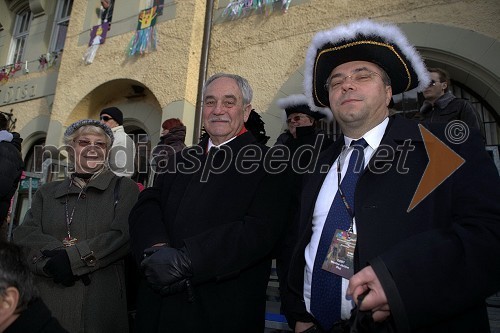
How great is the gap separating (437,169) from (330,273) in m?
0.59

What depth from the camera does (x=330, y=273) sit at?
59.9 inches

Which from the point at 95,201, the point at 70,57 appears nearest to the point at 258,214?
the point at 95,201

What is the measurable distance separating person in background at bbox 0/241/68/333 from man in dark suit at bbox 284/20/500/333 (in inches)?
39.6

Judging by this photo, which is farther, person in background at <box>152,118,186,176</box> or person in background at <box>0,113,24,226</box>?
person in background at <box>152,118,186,176</box>

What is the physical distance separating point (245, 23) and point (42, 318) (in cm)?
583

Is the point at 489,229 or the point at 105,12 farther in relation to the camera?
the point at 105,12

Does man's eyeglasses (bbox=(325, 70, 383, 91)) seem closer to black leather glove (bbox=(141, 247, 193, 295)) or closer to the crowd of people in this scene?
the crowd of people

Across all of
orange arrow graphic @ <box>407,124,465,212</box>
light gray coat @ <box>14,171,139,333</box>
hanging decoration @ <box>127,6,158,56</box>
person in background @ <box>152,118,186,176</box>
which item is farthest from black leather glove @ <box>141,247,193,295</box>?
hanging decoration @ <box>127,6,158,56</box>

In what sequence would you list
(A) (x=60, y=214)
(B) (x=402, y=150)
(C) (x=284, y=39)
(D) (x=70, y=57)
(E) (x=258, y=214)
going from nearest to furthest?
1. (B) (x=402, y=150)
2. (E) (x=258, y=214)
3. (A) (x=60, y=214)
4. (C) (x=284, y=39)
5. (D) (x=70, y=57)

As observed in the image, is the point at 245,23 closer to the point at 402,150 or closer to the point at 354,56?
the point at 354,56

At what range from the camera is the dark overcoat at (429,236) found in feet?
3.68

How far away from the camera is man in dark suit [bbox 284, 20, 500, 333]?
1132mm

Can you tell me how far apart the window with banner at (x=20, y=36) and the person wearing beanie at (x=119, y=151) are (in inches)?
299

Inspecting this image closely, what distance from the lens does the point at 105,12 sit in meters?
8.23
